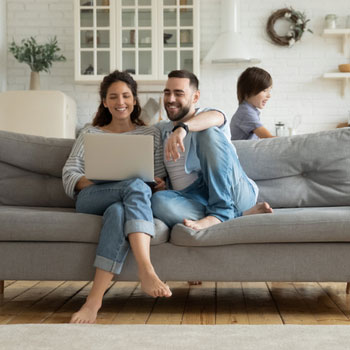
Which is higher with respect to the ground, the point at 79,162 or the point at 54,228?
the point at 79,162

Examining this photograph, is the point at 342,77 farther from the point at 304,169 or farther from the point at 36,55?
the point at 304,169

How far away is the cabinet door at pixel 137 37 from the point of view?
20.0 feet

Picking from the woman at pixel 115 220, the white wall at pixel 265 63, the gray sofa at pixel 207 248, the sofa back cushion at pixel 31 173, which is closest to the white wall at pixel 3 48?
the white wall at pixel 265 63

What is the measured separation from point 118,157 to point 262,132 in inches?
51.9

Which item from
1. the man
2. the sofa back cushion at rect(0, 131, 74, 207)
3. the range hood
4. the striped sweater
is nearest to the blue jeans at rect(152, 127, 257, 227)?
the man

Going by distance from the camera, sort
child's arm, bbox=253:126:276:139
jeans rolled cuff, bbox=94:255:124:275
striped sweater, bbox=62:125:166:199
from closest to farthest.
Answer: jeans rolled cuff, bbox=94:255:124:275
striped sweater, bbox=62:125:166:199
child's arm, bbox=253:126:276:139

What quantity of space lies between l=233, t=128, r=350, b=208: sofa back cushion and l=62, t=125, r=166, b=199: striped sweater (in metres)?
0.41

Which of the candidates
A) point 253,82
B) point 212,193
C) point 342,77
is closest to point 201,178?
point 212,193

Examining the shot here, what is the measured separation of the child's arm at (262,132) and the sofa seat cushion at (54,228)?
1.27 metres

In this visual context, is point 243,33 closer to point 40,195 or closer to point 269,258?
point 40,195

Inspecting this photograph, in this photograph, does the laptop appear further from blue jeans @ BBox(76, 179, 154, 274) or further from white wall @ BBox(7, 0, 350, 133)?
white wall @ BBox(7, 0, 350, 133)

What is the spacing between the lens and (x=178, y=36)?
6.11 meters

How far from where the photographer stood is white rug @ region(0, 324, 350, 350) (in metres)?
1.78

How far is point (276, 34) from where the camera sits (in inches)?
245
